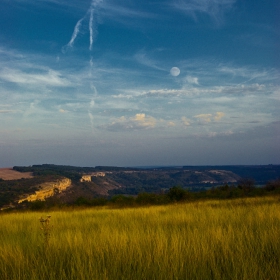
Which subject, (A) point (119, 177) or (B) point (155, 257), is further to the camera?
(A) point (119, 177)

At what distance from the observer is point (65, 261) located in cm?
323

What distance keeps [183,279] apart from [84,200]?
28496mm

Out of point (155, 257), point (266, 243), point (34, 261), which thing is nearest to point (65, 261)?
point (34, 261)

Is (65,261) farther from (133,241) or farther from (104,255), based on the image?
(133,241)

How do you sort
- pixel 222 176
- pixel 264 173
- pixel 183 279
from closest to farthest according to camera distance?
pixel 183 279, pixel 264 173, pixel 222 176

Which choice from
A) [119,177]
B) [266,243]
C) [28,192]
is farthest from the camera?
[119,177]

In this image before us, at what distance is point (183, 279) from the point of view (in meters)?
2.45

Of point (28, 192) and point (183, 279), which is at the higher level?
point (183, 279)

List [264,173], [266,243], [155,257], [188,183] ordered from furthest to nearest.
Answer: [188,183] < [264,173] < [266,243] < [155,257]

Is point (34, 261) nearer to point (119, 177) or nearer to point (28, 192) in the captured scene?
point (28, 192)

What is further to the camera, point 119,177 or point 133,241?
point 119,177

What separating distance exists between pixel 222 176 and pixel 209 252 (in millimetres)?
164882

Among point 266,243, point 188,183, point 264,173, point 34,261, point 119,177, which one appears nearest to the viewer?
point 34,261

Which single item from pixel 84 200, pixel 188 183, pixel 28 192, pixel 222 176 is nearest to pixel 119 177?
pixel 188 183
